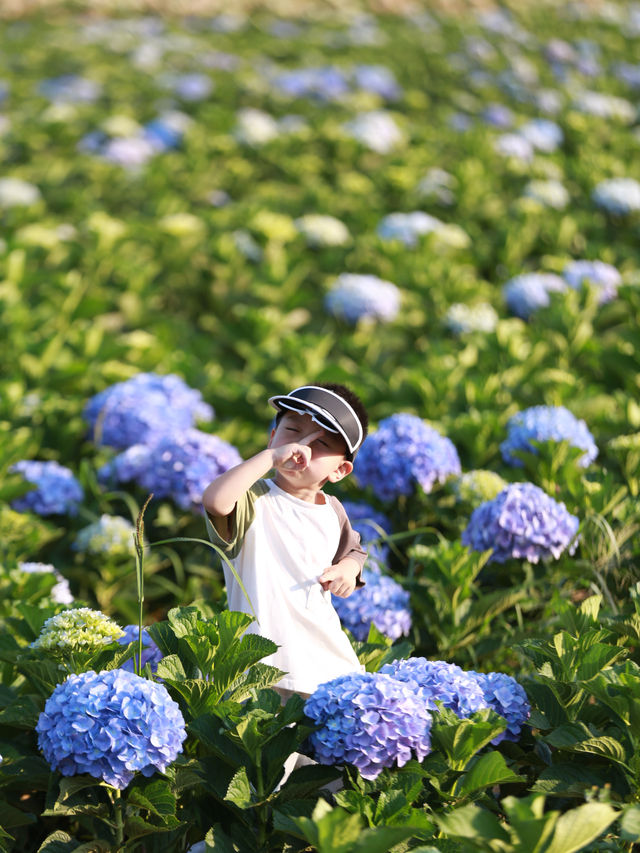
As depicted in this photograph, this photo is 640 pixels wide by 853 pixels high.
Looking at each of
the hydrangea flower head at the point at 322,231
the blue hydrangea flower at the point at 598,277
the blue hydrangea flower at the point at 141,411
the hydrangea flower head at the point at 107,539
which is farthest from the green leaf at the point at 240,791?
the hydrangea flower head at the point at 322,231

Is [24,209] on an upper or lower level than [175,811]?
lower

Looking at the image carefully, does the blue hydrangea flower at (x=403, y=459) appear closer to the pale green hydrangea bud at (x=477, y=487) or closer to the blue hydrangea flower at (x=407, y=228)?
the pale green hydrangea bud at (x=477, y=487)

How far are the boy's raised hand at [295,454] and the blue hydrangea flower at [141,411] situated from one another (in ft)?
4.63

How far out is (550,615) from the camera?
2746 millimetres

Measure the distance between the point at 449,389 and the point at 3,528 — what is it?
70.9 inches

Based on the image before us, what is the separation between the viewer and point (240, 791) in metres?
1.80

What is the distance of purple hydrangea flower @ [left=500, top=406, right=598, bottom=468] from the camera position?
322 centimetres

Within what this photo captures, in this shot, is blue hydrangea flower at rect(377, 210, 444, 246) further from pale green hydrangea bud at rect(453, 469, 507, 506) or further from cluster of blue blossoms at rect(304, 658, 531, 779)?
cluster of blue blossoms at rect(304, 658, 531, 779)

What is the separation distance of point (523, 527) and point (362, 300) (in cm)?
244

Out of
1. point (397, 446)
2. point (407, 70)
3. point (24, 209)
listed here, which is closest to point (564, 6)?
point (407, 70)

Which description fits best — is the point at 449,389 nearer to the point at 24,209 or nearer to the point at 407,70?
the point at 24,209

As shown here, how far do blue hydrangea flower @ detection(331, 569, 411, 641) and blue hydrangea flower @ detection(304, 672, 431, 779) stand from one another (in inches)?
27.2

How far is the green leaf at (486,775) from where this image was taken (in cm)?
181

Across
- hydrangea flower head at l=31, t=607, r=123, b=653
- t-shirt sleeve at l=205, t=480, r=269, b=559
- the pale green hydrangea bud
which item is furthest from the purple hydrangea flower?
hydrangea flower head at l=31, t=607, r=123, b=653
